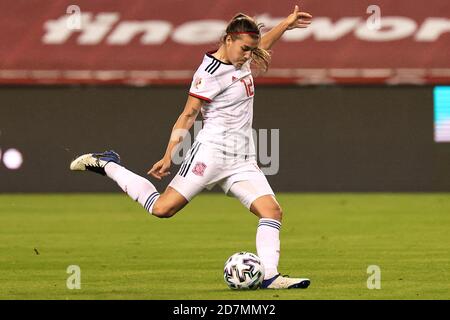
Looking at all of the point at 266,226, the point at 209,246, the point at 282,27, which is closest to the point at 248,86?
the point at 282,27

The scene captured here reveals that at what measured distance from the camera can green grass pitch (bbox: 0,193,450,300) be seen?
37.0ft

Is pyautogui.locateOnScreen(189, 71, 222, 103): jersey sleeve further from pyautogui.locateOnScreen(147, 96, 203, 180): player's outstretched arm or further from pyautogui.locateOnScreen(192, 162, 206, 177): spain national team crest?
pyautogui.locateOnScreen(192, 162, 206, 177): spain national team crest

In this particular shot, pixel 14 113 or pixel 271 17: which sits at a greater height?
pixel 271 17

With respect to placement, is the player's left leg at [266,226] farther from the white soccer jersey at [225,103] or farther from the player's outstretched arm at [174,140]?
the player's outstretched arm at [174,140]

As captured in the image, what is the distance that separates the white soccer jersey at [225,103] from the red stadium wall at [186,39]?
53.6 ft

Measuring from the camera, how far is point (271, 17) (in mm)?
28734

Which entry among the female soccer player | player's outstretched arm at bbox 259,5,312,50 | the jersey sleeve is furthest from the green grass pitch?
player's outstretched arm at bbox 259,5,312,50

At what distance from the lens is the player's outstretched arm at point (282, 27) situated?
39.5 ft

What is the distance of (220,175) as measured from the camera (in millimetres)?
11398

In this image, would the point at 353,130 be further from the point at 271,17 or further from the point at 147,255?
the point at 147,255

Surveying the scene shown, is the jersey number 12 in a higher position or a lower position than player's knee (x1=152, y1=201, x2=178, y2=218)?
Answer: higher

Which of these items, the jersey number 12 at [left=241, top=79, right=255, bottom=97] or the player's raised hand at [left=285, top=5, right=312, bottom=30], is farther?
the player's raised hand at [left=285, top=5, right=312, bottom=30]

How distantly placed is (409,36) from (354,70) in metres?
1.65
